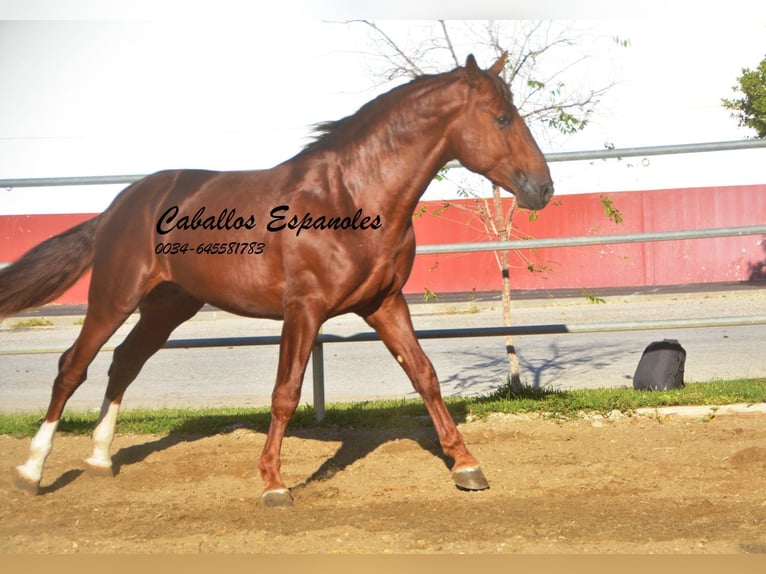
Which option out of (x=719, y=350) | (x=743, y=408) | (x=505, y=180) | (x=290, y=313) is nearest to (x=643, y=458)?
(x=743, y=408)

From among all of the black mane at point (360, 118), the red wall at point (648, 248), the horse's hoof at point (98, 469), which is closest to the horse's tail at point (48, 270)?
the horse's hoof at point (98, 469)

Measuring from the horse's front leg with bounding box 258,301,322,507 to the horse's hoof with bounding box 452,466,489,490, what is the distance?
864 mm

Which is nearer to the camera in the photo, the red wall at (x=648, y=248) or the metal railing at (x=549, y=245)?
the metal railing at (x=549, y=245)

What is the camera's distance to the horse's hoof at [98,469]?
5191mm

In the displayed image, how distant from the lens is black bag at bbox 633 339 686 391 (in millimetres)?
6473

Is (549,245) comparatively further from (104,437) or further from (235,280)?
(104,437)

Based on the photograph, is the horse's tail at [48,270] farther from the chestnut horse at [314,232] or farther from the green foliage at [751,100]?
the green foliage at [751,100]

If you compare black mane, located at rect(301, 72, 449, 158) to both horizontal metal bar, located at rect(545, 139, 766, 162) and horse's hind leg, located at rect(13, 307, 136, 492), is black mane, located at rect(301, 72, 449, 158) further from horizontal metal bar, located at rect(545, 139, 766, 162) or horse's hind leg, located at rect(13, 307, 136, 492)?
horizontal metal bar, located at rect(545, 139, 766, 162)

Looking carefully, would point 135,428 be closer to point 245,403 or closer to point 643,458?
point 245,403

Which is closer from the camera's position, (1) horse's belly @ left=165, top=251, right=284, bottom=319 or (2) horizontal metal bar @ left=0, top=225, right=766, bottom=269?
(1) horse's belly @ left=165, top=251, right=284, bottom=319

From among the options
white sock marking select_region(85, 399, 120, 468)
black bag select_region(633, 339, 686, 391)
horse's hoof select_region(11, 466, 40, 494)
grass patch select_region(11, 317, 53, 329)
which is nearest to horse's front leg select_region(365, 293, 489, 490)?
white sock marking select_region(85, 399, 120, 468)

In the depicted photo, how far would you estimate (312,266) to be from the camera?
4.54 metres

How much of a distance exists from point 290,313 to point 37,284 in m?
1.79

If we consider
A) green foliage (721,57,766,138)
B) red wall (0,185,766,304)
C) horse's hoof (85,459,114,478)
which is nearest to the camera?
horse's hoof (85,459,114,478)
